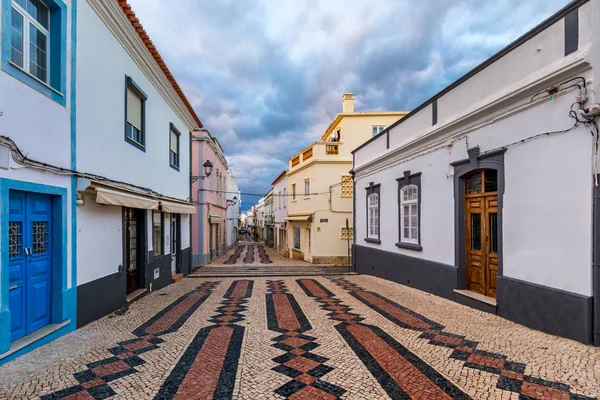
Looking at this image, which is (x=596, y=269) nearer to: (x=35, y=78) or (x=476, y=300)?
(x=476, y=300)

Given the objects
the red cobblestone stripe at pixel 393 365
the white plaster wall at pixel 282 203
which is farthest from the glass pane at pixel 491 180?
the white plaster wall at pixel 282 203

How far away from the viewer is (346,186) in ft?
56.5

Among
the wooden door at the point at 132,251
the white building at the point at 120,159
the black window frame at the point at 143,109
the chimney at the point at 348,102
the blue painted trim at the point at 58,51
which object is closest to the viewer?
the blue painted trim at the point at 58,51

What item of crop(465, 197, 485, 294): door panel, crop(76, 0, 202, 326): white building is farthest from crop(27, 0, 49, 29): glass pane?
crop(465, 197, 485, 294): door panel

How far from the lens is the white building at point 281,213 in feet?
81.8

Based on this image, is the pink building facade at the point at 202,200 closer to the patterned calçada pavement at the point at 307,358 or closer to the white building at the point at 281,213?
the white building at the point at 281,213

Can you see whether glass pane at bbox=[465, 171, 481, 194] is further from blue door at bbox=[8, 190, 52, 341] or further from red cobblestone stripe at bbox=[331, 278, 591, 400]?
blue door at bbox=[8, 190, 52, 341]

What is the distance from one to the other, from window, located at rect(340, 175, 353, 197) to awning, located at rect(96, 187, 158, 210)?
11.4m

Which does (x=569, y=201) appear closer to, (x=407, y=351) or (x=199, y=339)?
(x=407, y=351)

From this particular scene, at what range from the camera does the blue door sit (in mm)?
3989

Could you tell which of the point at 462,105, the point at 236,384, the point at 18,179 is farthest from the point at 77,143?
the point at 462,105

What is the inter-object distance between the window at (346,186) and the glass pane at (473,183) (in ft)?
34.8

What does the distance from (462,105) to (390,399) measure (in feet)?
19.1

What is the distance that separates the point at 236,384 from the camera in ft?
10.6
